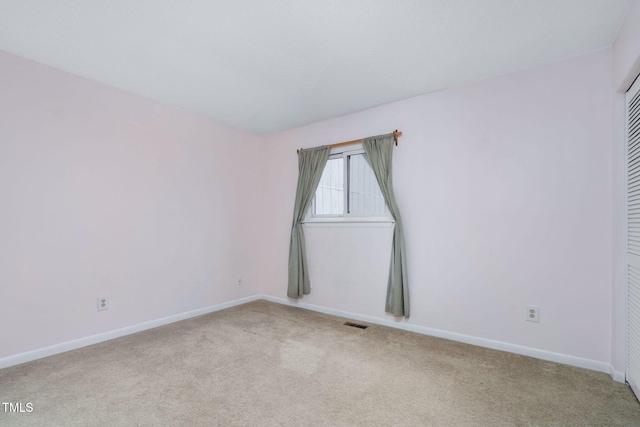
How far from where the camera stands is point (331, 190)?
3.91m

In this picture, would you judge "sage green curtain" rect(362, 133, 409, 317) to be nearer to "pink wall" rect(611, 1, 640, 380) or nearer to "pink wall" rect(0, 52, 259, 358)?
"pink wall" rect(611, 1, 640, 380)

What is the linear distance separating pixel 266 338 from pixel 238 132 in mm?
2848

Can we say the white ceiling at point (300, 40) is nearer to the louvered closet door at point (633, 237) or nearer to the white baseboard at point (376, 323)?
the louvered closet door at point (633, 237)

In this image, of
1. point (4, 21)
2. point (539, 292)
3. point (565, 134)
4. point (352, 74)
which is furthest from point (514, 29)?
point (4, 21)

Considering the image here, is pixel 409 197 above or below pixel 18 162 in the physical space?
below

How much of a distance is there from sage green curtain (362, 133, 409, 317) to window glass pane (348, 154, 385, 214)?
0.19 metres

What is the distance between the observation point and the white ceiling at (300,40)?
1.84m

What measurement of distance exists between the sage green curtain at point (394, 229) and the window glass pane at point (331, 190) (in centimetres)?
55

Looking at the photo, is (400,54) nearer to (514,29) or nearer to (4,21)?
(514,29)

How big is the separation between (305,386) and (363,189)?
2262 millimetres

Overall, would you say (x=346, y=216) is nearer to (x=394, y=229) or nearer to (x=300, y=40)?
(x=394, y=229)

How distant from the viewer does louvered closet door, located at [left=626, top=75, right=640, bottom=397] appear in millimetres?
Result: 1867

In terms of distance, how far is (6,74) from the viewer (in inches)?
91.8

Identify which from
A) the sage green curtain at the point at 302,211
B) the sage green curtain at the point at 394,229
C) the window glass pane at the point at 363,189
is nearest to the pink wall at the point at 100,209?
the sage green curtain at the point at 302,211
